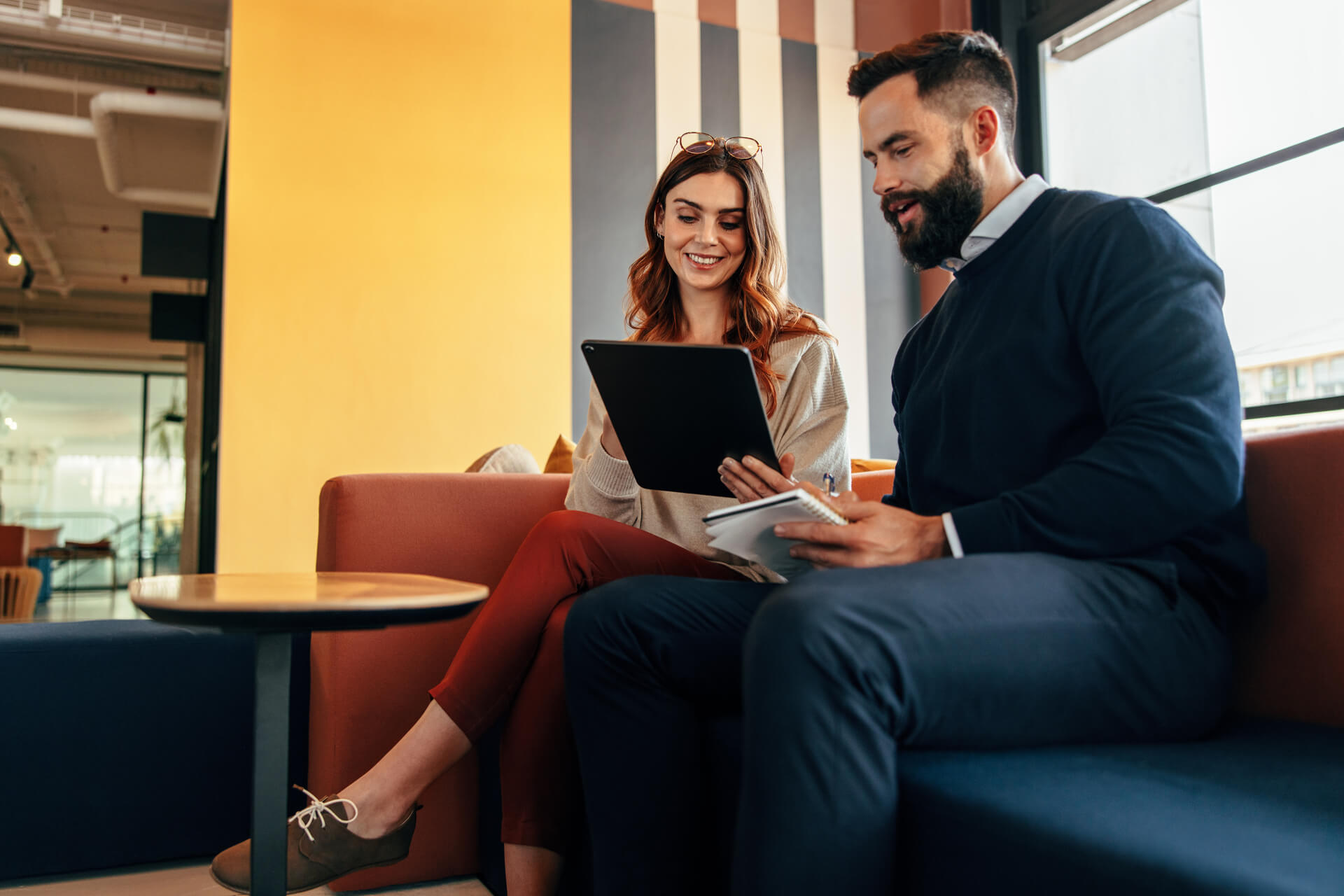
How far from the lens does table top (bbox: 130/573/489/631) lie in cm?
98

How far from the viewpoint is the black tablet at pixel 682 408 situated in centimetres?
127

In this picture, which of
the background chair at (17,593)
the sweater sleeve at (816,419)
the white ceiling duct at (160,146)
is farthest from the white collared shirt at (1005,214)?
the background chair at (17,593)

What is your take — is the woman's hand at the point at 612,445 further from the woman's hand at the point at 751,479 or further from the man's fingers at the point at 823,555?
the man's fingers at the point at 823,555

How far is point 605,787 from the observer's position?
1215 mm

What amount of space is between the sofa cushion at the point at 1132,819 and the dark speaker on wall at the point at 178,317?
6.82 m

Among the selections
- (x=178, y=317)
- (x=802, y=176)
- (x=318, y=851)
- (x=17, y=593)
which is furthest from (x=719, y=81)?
(x=17, y=593)

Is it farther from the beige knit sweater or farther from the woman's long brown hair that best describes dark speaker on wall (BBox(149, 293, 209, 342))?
the beige knit sweater

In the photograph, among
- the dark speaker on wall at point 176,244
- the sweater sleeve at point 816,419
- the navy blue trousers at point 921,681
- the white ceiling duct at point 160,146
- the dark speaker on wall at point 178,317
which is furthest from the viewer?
the dark speaker on wall at point 178,317

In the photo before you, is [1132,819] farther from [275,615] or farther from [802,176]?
[802,176]

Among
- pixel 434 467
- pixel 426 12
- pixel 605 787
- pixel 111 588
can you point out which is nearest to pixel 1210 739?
pixel 605 787

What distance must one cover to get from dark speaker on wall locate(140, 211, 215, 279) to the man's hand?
5785mm

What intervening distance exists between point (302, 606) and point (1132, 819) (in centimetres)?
78

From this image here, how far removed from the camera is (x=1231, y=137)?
3.95 meters

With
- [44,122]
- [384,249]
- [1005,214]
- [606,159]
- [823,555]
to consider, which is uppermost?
[44,122]
